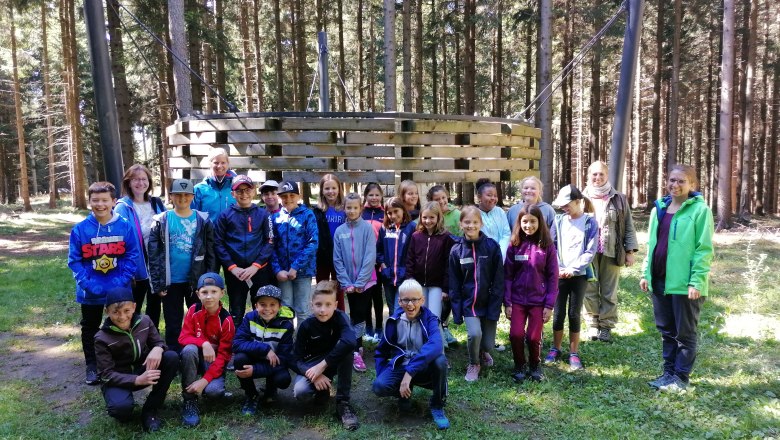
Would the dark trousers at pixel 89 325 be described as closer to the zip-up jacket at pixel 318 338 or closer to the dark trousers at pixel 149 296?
the dark trousers at pixel 149 296

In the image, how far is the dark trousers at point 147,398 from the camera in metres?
3.82

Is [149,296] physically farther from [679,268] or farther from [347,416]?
[679,268]

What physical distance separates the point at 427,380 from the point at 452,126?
11.8ft

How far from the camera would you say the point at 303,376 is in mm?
4109

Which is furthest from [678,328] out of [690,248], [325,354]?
[325,354]

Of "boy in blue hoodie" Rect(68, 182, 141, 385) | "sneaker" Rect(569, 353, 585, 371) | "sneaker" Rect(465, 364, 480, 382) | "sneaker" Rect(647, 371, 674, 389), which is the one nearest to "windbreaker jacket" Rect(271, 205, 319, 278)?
"boy in blue hoodie" Rect(68, 182, 141, 385)

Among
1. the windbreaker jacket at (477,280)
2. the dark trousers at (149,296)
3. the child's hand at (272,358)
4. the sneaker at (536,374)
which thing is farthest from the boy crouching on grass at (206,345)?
the sneaker at (536,374)

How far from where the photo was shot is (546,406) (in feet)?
13.9

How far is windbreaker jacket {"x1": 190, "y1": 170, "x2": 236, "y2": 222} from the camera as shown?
5297mm

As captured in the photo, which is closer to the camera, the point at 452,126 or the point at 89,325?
the point at 89,325

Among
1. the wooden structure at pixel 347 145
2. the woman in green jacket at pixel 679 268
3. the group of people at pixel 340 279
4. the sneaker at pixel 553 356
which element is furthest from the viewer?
the wooden structure at pixel 347 145

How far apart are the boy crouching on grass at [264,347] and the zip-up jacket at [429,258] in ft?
4.37

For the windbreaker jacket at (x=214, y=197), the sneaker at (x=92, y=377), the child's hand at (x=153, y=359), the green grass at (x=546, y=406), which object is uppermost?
the windbreaker jacket at (x=214, y=197)

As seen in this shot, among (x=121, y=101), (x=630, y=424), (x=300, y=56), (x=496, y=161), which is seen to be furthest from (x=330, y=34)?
(x=630, y=424)
